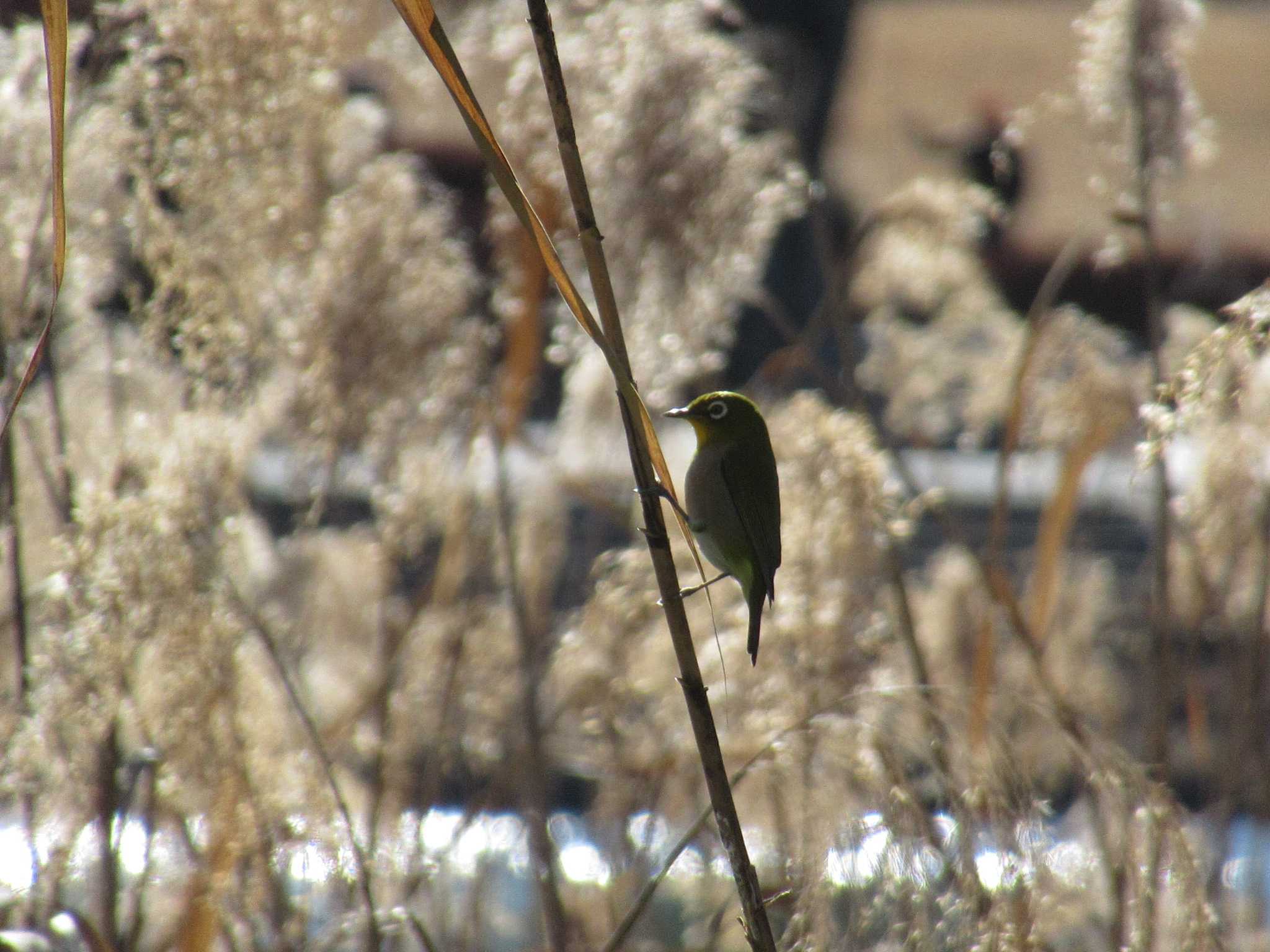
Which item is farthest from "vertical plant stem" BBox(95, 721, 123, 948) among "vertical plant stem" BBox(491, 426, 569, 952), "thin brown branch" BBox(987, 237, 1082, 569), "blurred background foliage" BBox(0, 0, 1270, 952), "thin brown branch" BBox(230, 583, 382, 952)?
"thin brown branch" BBox(987, 237, 1082, 569)

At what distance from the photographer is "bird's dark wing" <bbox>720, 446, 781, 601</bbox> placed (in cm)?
90

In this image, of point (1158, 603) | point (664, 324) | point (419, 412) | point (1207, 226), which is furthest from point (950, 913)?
point (1207, 226)

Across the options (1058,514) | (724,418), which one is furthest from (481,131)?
(1058,514)

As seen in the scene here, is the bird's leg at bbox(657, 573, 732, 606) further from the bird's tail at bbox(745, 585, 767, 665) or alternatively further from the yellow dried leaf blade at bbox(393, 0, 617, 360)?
the yellow dried leaf blade at bbox(393, 0, 617, 360)

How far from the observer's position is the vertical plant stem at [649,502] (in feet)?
2.03

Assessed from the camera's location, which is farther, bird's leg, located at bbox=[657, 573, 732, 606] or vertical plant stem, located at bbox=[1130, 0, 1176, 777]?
vertical plant stem, located at bbox=[1130, 0, 1176, 777]

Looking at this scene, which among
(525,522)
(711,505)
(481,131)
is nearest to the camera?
(481,131)

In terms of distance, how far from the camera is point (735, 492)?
2.98 feet

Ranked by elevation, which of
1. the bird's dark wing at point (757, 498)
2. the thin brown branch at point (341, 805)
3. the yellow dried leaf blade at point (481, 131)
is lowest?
the thin brown branch at point (341, 805)

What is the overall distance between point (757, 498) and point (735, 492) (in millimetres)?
18

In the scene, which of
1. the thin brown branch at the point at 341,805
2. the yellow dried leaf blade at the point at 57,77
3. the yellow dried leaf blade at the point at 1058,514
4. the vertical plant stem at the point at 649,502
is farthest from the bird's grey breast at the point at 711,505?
the yellow dried leaf blade at the point at 1058,514

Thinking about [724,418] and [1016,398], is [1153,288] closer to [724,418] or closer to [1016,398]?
[1016,398]

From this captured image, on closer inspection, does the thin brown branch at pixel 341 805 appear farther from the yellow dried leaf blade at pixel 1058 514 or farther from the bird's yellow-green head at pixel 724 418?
the yellow dried leaf blade at pixel 1058 514

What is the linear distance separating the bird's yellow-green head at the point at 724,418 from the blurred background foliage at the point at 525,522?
0.55 feet
